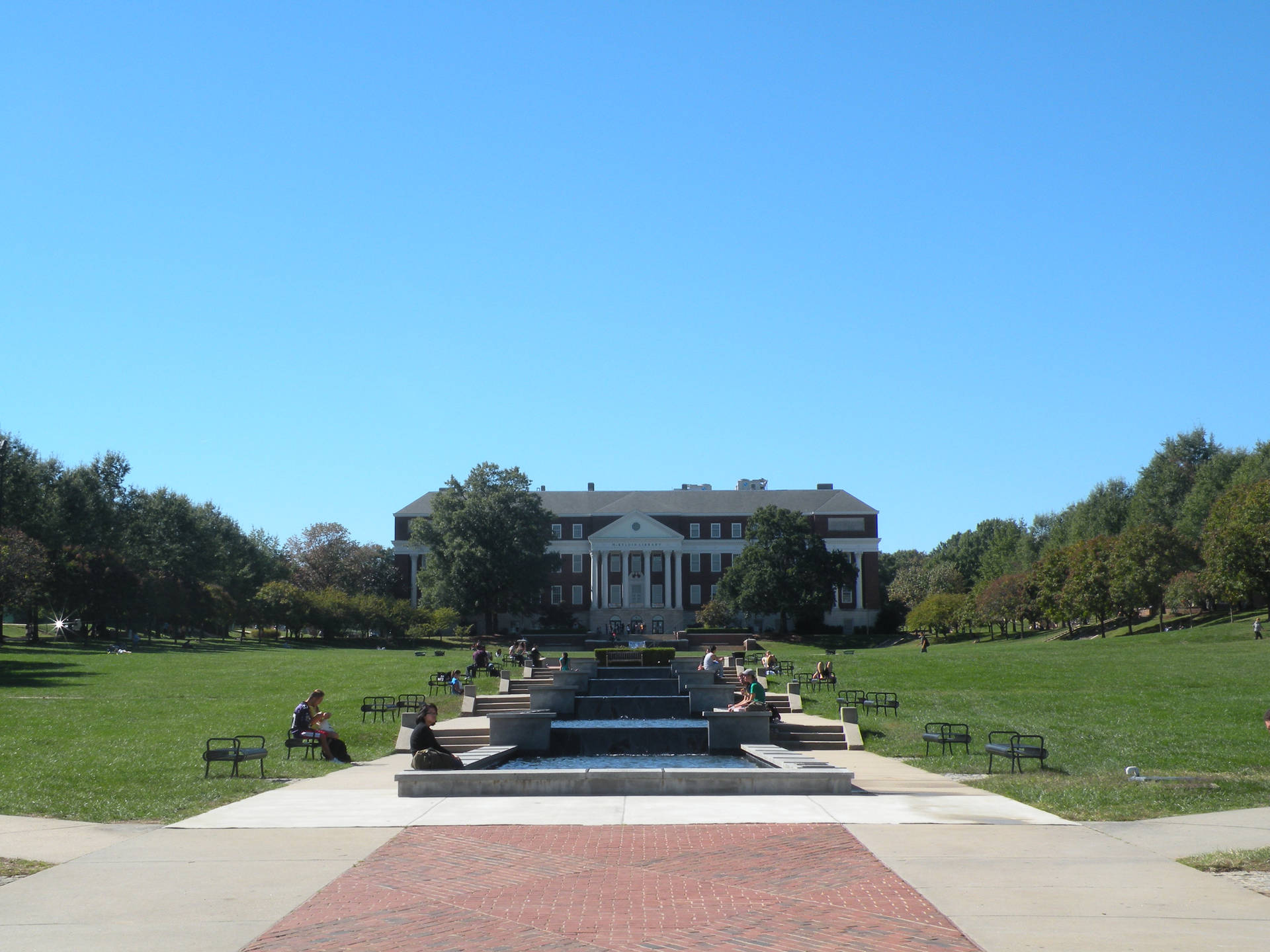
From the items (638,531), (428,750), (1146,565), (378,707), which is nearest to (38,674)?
(378,707)

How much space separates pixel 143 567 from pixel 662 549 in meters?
50.4

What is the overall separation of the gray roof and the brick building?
14 cm

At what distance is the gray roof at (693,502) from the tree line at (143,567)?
16.9m

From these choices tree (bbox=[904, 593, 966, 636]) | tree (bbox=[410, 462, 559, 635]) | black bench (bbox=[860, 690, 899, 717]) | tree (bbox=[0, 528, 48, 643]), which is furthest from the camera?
tree (bbox=[904, 593, 966, 636])

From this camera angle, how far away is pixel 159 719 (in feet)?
96.7

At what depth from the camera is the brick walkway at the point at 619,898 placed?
8.20m

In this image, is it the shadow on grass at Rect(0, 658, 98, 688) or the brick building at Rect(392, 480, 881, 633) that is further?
the brick building at Rect(392, 480, 881, 633)

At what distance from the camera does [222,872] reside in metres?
10.8

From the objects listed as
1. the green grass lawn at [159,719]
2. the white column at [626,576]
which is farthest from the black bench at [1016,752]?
the white column at [626,576]

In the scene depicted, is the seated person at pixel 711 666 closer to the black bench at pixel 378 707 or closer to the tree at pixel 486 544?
the black bench at pixel 378 707

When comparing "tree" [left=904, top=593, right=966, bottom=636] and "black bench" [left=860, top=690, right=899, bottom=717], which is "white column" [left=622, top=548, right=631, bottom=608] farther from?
"black bench" [left=860, top=690, right=899, bottom=717]

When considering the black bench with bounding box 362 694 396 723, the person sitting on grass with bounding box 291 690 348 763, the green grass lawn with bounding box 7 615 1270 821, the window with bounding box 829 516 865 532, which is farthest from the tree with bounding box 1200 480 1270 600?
the person sitting on grass with bounding box 291 690 348 763

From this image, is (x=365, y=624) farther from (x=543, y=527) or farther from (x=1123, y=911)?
(x=1123, y=911)

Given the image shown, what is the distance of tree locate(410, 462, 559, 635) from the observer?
8956 cm
